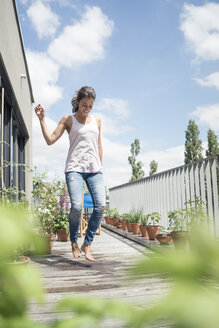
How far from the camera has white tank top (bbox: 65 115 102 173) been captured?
2.89m

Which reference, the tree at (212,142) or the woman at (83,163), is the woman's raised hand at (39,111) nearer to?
the woman at (83,163)

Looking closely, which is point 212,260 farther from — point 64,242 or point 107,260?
point 64,242

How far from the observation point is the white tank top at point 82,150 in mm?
2891

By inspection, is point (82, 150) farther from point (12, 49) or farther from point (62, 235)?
point (12, 49)

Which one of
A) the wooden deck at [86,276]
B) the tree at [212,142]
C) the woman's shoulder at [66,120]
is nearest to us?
the wooden deck at [86,276]

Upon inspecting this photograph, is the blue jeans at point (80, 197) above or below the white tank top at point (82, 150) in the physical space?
below

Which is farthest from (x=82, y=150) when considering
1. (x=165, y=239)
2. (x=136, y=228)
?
(x=136, y=228)

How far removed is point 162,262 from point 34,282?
0.08 meters

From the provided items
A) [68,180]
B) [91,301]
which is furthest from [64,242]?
[91,301]

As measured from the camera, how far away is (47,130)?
2760 millimetres

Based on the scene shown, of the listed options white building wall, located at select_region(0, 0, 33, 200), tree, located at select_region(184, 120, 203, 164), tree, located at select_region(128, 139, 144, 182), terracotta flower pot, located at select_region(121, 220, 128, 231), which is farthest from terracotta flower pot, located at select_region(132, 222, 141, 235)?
tree, located at select_region(184, 120, 203, 164)

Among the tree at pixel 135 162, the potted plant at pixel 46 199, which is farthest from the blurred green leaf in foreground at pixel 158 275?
the tree at pixel 135 162

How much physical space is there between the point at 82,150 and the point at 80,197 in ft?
1.51

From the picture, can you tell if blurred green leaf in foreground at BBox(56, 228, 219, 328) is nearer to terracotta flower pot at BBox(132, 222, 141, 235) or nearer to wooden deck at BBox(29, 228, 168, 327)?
wooden deck at BBox(29, 228, 168, 327)
